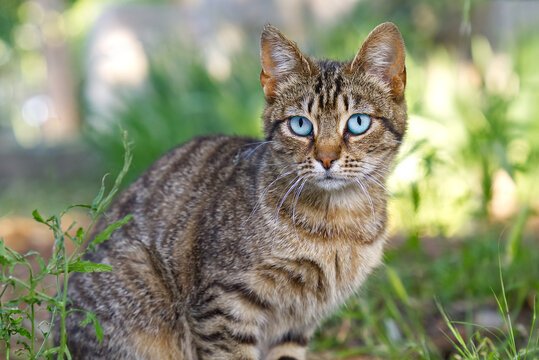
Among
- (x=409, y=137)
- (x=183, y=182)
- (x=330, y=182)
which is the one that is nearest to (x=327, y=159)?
(x=330, y=182)

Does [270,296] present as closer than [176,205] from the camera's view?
Yes

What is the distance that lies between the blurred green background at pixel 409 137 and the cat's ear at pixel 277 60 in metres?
0.70

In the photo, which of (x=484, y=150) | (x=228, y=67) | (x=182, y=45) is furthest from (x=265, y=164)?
(x=182, y=45)

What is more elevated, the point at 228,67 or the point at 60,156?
Answer: the point at 228,67

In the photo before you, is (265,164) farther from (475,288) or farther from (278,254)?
(475,288)

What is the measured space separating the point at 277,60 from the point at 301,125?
1.03 feet

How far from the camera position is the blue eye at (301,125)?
2.32 m

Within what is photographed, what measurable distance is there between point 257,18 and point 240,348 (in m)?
7.41

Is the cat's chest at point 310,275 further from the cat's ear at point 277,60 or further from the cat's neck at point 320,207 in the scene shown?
the cat's ear at point 277,60

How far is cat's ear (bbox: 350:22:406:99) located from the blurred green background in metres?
0.55

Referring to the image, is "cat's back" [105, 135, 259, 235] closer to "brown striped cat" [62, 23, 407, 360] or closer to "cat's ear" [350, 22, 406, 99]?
"brown striped cat" [62, 23, 407, 360]

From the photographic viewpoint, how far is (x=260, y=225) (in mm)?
2354

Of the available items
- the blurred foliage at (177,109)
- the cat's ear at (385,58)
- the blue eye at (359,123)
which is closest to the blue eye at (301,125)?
the blue eye at (359,123)

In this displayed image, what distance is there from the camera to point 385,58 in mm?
2369
